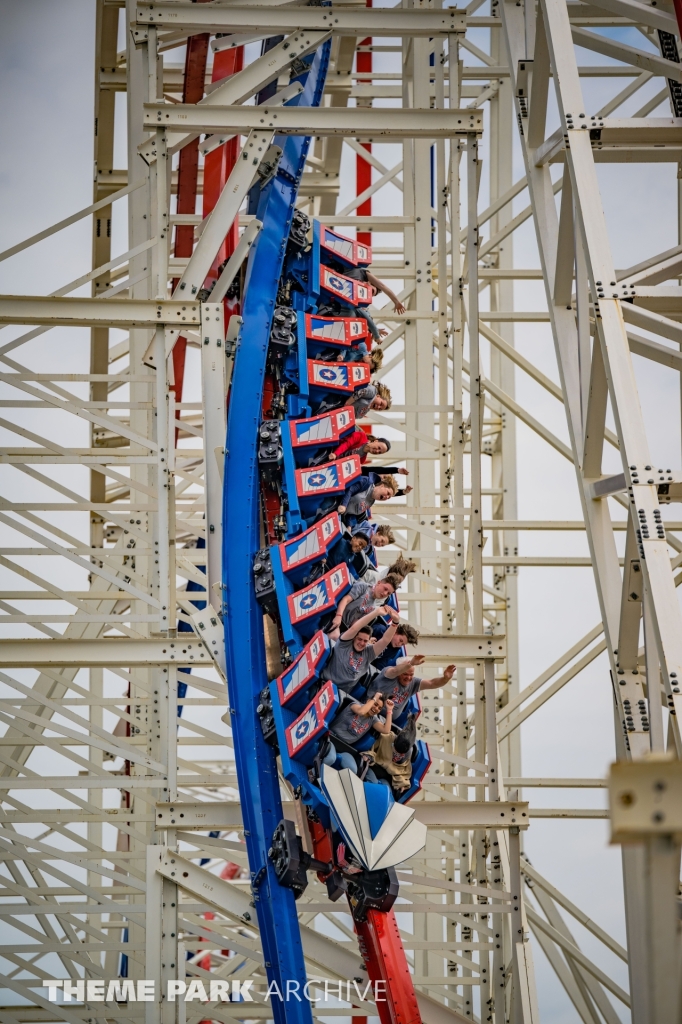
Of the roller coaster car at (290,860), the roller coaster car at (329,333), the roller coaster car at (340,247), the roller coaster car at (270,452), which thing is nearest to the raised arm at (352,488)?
the roller coaster car at (270,452)

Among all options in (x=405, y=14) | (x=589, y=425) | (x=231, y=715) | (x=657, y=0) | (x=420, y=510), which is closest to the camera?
(x=589, y=425)

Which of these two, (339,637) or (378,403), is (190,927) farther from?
(378,403)

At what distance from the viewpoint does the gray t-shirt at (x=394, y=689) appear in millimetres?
9336

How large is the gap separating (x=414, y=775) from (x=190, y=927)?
2.26 m

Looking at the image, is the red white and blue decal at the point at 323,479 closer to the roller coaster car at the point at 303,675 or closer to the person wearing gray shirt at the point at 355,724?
the roller coaster car at the point at 303,675

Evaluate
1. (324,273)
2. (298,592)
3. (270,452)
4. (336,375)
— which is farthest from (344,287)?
(298,592)

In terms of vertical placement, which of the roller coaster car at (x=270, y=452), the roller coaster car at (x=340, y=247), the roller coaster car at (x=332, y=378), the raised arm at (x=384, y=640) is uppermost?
the roller coaster car at (x=340, y=247)

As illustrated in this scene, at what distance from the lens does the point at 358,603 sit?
959 cm

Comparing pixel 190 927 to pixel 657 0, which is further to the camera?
pixel 190 927

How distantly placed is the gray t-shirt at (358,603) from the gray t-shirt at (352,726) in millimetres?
660

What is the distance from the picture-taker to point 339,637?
→ 940 centimetres

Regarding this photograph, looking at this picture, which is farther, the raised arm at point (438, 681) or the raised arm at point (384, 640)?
the raised arm at point (384, 640)

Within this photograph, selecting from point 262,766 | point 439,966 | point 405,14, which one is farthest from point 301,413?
point 439,966

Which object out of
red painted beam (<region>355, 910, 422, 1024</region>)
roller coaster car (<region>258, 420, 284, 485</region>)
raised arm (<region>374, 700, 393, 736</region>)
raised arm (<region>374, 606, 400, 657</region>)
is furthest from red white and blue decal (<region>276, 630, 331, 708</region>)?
red painted beam (<region>355, 910, 422, 1024</region>)
